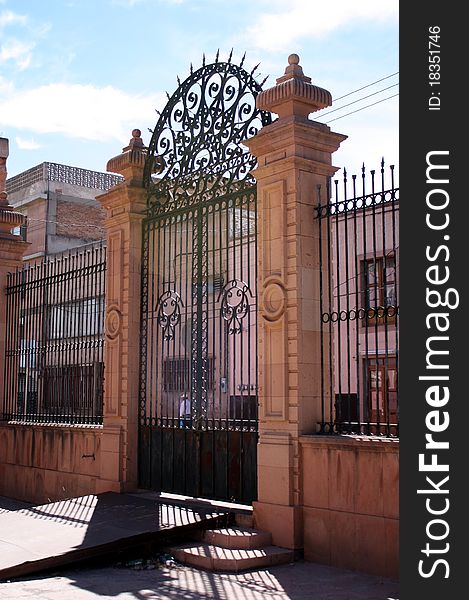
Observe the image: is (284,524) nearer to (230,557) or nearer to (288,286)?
(230,557)

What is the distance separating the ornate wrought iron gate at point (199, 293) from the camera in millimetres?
9188

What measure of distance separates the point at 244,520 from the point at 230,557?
93 centimetres

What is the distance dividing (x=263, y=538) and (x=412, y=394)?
3.75 meters

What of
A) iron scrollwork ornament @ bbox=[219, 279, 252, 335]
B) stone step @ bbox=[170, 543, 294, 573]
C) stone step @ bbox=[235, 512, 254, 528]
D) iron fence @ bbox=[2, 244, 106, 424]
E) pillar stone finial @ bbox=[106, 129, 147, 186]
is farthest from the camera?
iron fence @ bbox=[2, 244, 106, 424]

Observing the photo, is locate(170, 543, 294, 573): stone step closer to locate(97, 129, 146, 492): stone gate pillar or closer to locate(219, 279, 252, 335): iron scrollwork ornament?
locate(219, 279, 252, 335): iron scrollwork ornament

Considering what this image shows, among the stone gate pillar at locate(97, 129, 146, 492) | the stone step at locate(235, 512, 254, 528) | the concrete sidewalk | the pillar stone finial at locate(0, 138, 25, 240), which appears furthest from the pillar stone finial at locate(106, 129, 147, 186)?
the concrete sidewalk

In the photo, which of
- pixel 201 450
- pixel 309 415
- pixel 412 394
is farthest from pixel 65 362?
pixel 412 394

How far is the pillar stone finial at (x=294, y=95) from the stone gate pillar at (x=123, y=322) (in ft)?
9.69

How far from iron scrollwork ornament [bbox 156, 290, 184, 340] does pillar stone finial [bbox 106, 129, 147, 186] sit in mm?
1728

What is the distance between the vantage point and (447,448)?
468cm

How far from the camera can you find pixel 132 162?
11.0 m

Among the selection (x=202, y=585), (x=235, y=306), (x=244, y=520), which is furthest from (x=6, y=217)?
(x=202, y=585)

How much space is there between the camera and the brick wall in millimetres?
33875

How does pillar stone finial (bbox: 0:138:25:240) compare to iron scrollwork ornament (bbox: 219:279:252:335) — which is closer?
iron scrollwork ornament (bbox: 219:279:252:335)
